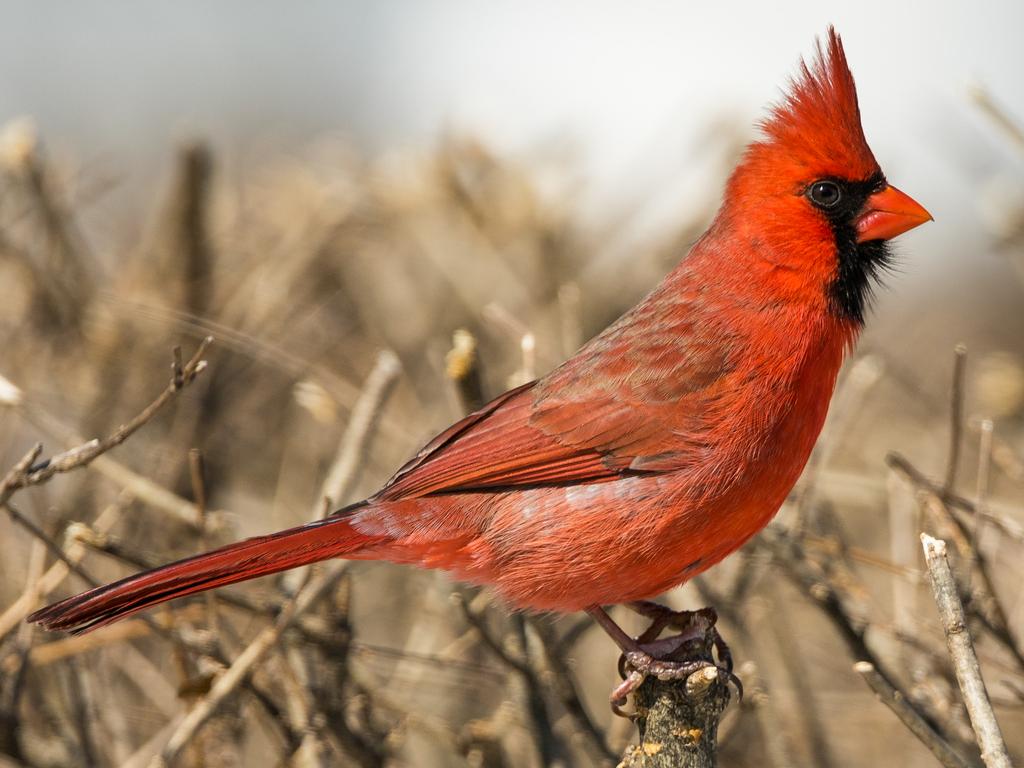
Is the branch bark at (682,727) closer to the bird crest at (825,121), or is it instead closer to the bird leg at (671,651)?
the bird leg at (671,651)

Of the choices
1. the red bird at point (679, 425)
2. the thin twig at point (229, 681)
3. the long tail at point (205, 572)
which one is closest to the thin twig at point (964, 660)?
the red bird at point (679, 425)

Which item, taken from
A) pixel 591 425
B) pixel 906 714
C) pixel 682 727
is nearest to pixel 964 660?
pixel 906 714

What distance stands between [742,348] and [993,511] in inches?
32.4

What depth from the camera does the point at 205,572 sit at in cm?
217

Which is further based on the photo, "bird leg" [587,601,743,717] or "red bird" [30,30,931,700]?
"red bird" [30,30,931,700]

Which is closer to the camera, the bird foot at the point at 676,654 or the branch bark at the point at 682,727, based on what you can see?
the branch bark at the point at 682,727

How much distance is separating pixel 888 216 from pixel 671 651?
84 cm

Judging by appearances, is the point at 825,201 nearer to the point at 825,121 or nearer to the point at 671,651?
the point at 825,121

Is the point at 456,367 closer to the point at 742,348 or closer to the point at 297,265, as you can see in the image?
the point at 742,348

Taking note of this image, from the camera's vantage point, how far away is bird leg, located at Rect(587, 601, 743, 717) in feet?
7.04

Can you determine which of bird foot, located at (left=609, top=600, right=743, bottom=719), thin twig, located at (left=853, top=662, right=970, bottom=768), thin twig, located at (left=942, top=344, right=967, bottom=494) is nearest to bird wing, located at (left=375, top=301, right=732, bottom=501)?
bird foot, located at (left=609, top=600, right=743, bottom=719)

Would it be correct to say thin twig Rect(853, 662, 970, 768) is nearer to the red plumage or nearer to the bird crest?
the red plumage

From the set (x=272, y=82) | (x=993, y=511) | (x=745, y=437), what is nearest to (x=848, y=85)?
(x=745, y=437)

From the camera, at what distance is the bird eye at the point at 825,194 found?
96.7 inches
